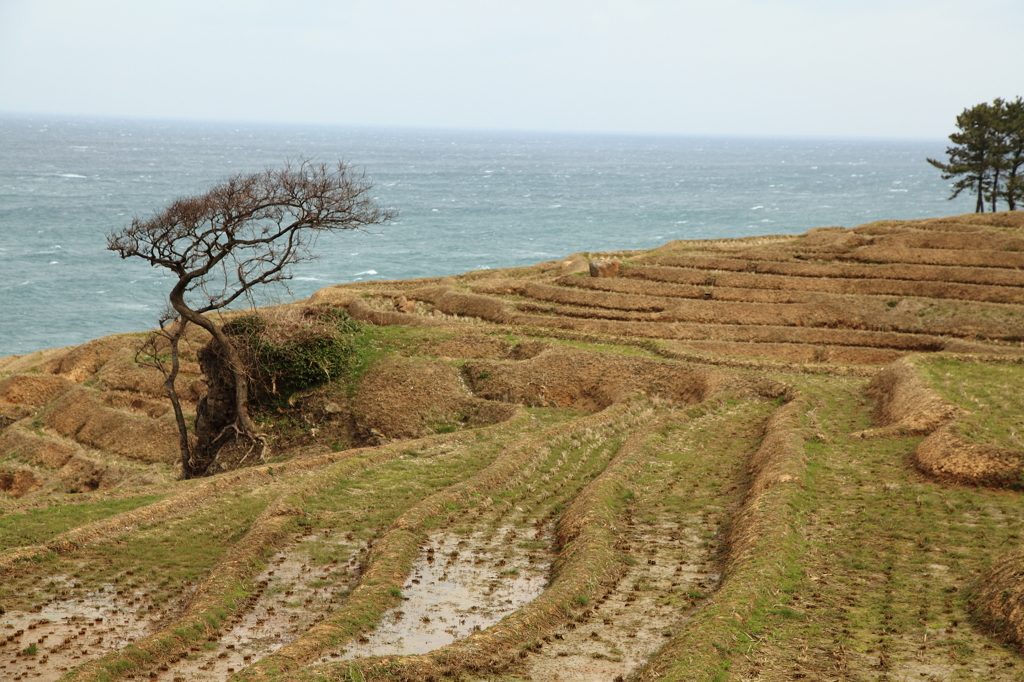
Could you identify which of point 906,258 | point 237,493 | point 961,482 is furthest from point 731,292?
point 237,493

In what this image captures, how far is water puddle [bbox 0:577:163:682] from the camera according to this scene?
16.5 metres

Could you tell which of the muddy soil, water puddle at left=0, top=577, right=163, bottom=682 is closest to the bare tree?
water puddle at left=0, top=577, right=163, bottom=682

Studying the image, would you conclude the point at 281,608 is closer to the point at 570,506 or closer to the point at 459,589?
the point at 459,589

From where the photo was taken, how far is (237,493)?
2789cm

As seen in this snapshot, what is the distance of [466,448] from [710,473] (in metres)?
9.52

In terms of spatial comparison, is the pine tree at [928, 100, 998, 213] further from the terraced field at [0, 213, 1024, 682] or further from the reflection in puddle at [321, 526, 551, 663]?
the reflection in puddle at [321, 526, 551, 663]

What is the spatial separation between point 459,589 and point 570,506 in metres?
6.04

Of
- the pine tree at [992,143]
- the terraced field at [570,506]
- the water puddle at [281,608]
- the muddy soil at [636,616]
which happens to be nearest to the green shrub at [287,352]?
the terraced field at [570,506]

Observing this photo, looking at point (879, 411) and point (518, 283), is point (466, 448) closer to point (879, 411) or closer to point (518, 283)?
point (879, 411)

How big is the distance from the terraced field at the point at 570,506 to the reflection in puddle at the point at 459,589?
9cm

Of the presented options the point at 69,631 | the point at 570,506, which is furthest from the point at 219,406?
the point at 69,631

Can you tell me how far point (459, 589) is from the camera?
19.6 m

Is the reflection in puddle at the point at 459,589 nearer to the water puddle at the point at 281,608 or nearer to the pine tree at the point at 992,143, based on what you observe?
the water puddle at the point at 281,608

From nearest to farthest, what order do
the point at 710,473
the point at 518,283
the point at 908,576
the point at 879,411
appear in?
the point at 908,576 → the point at 710,473 → the point at 879,411 → the point at 518,283
